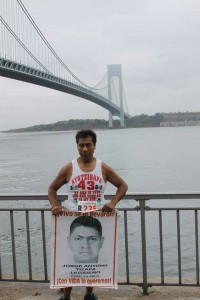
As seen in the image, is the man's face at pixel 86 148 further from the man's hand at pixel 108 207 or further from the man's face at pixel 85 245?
the man's face at pixel 85 245

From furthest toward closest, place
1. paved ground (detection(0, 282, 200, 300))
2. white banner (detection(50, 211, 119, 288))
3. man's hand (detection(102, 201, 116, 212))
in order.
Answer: paved ground (detection(0, 282, 200, 300)) → white banner (detection(50, 211, 119, 288)) → man's hand (detection(102, 201, 116, 212))

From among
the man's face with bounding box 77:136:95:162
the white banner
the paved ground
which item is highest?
the man's face with bounding box 77:136:95:162

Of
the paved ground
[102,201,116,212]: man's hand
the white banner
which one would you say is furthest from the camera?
the paved ground

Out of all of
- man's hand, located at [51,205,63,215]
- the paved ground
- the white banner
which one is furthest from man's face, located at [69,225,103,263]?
the paved ground

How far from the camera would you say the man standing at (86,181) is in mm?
3477

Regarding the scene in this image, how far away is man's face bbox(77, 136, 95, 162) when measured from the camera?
349 cm

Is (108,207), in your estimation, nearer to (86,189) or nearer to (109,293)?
(86,189)

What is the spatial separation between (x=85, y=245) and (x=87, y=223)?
175 millimetres

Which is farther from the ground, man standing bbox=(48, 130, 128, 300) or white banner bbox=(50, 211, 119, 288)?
man standing bbox=(48, 130, 128, 300)

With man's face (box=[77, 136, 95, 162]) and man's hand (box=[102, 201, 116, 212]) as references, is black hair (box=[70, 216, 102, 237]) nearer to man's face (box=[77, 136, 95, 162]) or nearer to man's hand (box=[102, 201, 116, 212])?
man's hand (box=[102, 201, 116, 212])

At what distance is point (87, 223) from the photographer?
3547 mm

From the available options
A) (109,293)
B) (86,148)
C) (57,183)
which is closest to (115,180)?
(86,148)

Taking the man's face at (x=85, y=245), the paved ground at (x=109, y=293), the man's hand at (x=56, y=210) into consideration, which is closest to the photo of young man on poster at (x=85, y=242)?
the man's face at (x=85, y=245)

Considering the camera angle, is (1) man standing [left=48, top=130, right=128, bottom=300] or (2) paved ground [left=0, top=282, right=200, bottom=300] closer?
(1) man standing [left=48, top=130, right=128, bottom=300]
